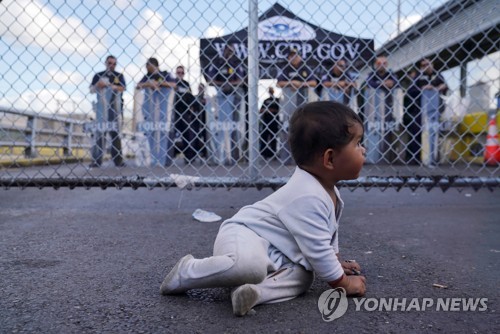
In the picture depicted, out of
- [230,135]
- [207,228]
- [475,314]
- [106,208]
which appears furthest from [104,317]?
[230,135]

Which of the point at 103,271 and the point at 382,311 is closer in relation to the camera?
the point at 382,311

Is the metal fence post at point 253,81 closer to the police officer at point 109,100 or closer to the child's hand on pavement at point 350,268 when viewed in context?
the child's hand on pavement at point 350,268

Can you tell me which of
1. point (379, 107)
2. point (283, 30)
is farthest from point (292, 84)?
point (379, 107)

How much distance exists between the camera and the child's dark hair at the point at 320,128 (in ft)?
4.97

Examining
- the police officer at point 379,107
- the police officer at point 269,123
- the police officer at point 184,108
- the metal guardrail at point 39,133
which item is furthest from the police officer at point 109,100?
the police officer at point 379,107

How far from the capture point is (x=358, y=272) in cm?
169

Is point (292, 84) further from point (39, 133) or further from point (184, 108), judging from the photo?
point (39, 133)

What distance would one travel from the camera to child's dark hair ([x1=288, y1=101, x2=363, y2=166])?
1.51 m

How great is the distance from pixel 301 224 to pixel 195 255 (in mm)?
713

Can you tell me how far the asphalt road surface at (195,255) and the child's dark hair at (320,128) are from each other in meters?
0.49

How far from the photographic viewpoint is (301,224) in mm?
1490

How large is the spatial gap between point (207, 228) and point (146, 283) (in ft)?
3.28

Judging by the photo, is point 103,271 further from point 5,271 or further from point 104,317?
point 104,317

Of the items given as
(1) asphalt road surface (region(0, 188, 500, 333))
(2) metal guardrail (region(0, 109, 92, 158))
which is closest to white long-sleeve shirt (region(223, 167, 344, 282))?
(1) asphalt road surface (region(0, 188, 500, 333))
